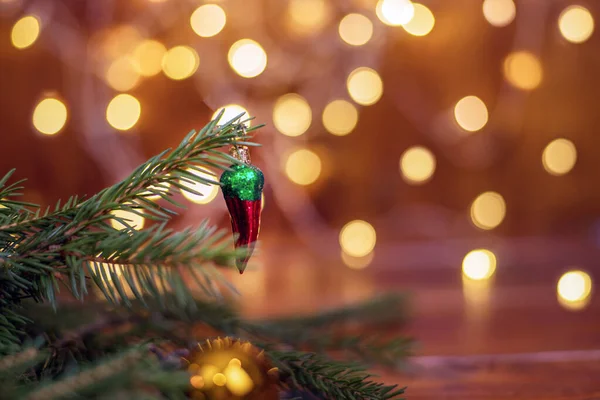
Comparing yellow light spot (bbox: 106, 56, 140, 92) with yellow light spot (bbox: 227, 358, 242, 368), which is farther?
yellow light spot (bbox: 106, 56, 140, 92)

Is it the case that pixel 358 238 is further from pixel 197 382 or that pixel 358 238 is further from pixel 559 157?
pixel 197 382

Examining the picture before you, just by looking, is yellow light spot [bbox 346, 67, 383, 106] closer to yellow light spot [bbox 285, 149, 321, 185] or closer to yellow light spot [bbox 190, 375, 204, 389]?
yellow light spot [bbox 285, 149, 321, 185]

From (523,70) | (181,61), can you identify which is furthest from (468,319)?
(181,61)

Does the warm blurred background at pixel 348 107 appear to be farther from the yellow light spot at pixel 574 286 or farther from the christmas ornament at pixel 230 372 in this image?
the christmas ornament at pixel 230 372

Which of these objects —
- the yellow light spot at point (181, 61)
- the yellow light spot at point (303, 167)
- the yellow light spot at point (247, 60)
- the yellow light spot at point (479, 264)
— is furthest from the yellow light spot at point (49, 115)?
the yellow light spot at point (479, 264)

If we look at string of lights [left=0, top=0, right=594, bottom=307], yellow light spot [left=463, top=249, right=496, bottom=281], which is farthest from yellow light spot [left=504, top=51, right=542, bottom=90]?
yellow light spot [left=463, top=249, right=496, bottom=281]

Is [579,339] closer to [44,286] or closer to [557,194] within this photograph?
[44,286]

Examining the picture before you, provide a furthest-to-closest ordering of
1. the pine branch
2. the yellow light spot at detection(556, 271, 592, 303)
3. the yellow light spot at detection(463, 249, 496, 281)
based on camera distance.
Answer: the yellow light spot at detection(463, 249, 496, 281) → the yellow light spot at detection(556, 271, 592, 303) → the pine branch

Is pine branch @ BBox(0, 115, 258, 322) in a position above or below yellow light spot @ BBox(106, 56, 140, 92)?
below
